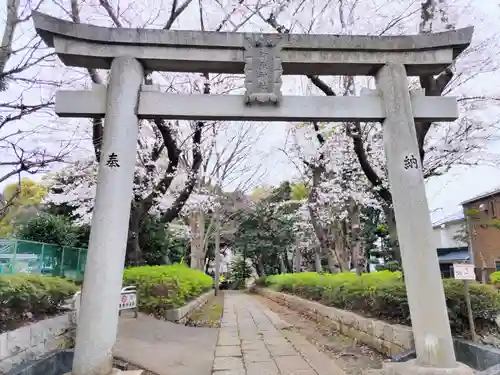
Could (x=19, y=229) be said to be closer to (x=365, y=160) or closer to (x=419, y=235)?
(x=365, y=160)

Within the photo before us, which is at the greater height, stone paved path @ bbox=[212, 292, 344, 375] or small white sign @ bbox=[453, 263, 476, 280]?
small white sign @ bbox=[453, 263, 476, 280]

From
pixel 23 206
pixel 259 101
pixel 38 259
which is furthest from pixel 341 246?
pixel 23 206

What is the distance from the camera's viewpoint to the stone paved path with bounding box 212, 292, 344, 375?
5.73 m

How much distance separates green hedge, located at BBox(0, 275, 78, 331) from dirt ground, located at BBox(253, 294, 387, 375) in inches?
195

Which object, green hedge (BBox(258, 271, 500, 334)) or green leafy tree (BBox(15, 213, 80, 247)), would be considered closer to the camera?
green hedge (BBox(258, 271, 500, 334))

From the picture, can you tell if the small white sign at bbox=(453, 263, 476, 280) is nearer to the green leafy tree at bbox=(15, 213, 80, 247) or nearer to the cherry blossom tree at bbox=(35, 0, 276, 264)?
the cherry blossom tree at bbox=(35, 0, 276, 264)

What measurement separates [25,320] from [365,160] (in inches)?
283

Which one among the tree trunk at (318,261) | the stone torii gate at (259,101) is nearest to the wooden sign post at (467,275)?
the stone torii gate at (259,101)

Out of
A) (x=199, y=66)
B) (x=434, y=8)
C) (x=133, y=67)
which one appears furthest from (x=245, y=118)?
(x=434, y=8)

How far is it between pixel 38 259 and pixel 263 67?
9.24 m

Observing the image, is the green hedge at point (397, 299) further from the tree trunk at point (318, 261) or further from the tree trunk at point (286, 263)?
the tree trunk at point (286, 263)

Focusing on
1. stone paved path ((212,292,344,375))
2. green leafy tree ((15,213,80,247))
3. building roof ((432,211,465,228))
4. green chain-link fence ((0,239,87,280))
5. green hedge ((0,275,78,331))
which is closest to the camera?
green hedge ((0,275,78,331))

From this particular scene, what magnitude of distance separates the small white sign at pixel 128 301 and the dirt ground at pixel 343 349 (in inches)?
168

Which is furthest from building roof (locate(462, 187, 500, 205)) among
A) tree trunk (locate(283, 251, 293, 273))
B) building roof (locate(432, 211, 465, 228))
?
tree trunk (locate(283, 251, 293, 273))
